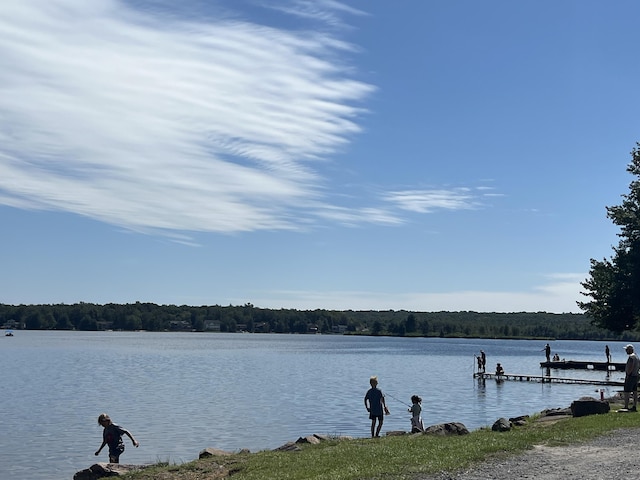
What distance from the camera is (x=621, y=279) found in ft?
134

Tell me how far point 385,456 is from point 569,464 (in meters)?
4.31

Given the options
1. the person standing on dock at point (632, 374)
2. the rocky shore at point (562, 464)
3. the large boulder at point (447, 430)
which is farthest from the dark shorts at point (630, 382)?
the large boulder at point (447, 430)

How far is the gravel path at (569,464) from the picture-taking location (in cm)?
1482

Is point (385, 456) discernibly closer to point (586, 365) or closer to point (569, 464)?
point (569, 464)

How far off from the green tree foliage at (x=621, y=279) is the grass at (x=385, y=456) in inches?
732

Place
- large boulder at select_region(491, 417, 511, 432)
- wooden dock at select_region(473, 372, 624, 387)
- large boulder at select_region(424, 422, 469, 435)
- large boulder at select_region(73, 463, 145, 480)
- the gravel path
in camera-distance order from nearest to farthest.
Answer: the gravel path, large boulder at select_region(73, 463, 145, 480), large boulder at select_region(424, 422, 469, 435), large boulder at select_region(491, 417, 511, 432), wooden dock at select_region(473, 372, 624, 387)

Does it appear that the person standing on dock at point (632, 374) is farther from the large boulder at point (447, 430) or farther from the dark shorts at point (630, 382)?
the large boulder at point (447, 430)

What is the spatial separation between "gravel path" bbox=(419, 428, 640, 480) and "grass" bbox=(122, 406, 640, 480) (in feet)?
1.80

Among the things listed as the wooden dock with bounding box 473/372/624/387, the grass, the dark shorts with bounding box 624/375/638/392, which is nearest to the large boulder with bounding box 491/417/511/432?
the grass

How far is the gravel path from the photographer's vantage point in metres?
14.8

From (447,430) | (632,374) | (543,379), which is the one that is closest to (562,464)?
(447,430)

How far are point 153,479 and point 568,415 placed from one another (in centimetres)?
1496

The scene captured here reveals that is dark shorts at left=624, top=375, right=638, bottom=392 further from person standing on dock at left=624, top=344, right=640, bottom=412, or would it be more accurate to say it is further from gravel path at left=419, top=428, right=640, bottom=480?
gravel path at left=419, top=428, right=640, bottom=480

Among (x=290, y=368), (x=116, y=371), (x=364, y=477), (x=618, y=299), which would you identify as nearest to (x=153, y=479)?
(x=364, y=477)
